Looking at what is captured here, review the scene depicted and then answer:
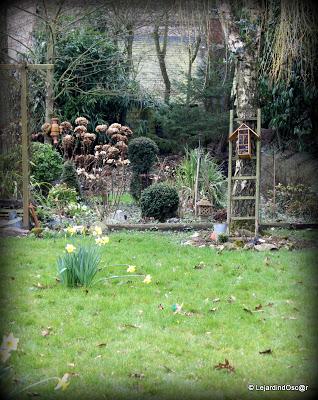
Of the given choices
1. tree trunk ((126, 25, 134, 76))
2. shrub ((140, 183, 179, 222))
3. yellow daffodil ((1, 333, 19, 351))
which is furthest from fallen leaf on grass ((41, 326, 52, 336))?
tree trunk ((126, 25, 134, 76))

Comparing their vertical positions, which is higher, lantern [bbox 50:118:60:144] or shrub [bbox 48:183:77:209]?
lantern [bbox 50:118:60:144]

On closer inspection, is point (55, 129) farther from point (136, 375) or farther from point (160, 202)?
point (136, 375)

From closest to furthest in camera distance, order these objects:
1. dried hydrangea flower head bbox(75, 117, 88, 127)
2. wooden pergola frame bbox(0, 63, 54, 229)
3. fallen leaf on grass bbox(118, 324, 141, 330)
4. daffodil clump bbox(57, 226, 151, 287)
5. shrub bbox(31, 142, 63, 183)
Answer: fallen leaf on grass bbox(118, 324, 141, 330) → daffodil clump bbox(57, 226, 151, 287) → wooden pergola frame bbox(0, 63, 54, 229) → shrub bbox(31, 142, 63, 183) → dried hydrangea flower head bbox(75, 117, 88, 127)

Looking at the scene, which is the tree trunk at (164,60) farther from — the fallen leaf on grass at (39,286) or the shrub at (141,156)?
the fallen leaf on grass at (39,286)

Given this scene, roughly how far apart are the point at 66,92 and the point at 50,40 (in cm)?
138

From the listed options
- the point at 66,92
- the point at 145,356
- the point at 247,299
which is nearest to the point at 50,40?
the point at 66,92

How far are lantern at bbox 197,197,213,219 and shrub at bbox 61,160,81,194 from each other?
87.6 inches

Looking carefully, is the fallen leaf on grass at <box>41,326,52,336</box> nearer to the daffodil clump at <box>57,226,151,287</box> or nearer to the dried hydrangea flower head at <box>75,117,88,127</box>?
the daffodil clump at <box>57,226,151,287</box>

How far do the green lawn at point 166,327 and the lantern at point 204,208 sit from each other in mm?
2408

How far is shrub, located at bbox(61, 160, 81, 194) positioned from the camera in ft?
30.6

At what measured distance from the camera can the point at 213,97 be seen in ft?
44.2

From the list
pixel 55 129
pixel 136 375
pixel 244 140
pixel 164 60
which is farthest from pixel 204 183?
pixel 164 60

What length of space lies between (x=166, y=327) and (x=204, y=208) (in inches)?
182

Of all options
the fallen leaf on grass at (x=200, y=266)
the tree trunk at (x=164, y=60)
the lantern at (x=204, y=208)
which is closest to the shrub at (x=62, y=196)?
the lantern at (x=204, y=208)
